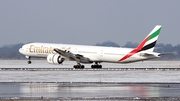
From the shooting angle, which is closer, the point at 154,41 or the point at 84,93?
the point at 84,93

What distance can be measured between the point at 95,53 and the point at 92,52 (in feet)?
1.67

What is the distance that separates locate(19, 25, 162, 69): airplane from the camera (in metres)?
61.6

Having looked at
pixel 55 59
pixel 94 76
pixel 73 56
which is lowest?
pixel 94 76

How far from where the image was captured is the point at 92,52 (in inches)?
2584

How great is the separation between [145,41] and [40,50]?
14.7 meters

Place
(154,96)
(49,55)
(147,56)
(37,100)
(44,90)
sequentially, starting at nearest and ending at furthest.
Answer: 1. (37,100)
2. (154,96)
3. (44,90)
4. (147,56)
5. (49,55)

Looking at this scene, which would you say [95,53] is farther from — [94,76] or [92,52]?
[94,76]

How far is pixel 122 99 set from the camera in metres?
23.5

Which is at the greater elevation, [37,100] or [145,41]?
[145,41]

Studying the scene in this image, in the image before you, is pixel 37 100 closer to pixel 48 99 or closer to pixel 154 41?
pixel 48 99

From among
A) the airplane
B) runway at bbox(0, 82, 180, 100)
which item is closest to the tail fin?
the airplane

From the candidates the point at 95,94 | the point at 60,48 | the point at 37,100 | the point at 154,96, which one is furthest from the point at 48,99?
the point at 60,48

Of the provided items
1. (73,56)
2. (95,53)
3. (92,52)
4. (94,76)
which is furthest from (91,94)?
(92,52)

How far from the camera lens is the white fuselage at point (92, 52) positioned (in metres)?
62.8
